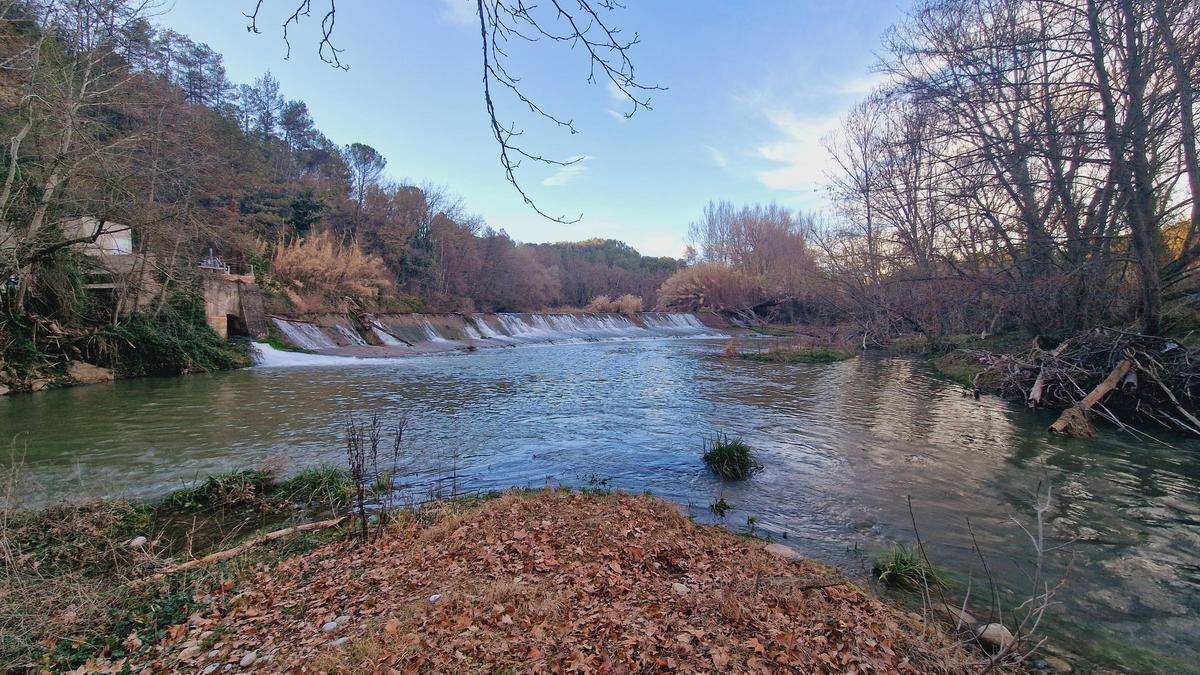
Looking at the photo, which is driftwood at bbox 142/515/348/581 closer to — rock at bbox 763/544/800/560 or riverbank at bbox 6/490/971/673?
riverbank at bbox 6/490/971/673

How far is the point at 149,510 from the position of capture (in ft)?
15.5

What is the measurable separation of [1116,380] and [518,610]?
10320mm

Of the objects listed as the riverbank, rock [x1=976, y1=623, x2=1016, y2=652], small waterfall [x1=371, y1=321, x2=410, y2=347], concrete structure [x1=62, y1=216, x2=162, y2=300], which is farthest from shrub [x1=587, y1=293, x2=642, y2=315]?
rock [x1=976, y1=623, x2=1016, y2=652]

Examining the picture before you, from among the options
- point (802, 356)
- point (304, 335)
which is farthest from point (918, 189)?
point (304, 335)

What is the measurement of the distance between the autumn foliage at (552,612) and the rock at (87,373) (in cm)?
1288

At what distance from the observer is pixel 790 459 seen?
22.1ft

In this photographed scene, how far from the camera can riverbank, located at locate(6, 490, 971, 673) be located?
2398mm

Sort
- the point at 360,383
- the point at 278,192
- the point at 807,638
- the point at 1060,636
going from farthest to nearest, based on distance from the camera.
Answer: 1. the point at 278,192
2. the point at 360,383
3. the point at 1060,636
4. the point at 807,638

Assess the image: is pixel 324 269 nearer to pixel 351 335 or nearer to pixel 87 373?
pixel 351 335

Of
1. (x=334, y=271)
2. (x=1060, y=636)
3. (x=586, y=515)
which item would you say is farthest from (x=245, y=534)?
(x=334, y=271)

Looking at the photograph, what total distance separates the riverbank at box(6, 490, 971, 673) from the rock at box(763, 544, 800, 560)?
0.54 ft

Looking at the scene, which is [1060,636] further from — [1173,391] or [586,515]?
[1173,391]

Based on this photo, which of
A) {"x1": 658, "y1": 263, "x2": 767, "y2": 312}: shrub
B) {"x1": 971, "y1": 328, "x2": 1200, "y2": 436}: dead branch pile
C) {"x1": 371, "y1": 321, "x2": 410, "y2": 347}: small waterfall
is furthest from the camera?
{"x1": 658, "y1": 263, "x2": 767, "y2": 312}: shrub

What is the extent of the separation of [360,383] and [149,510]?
8047mm
